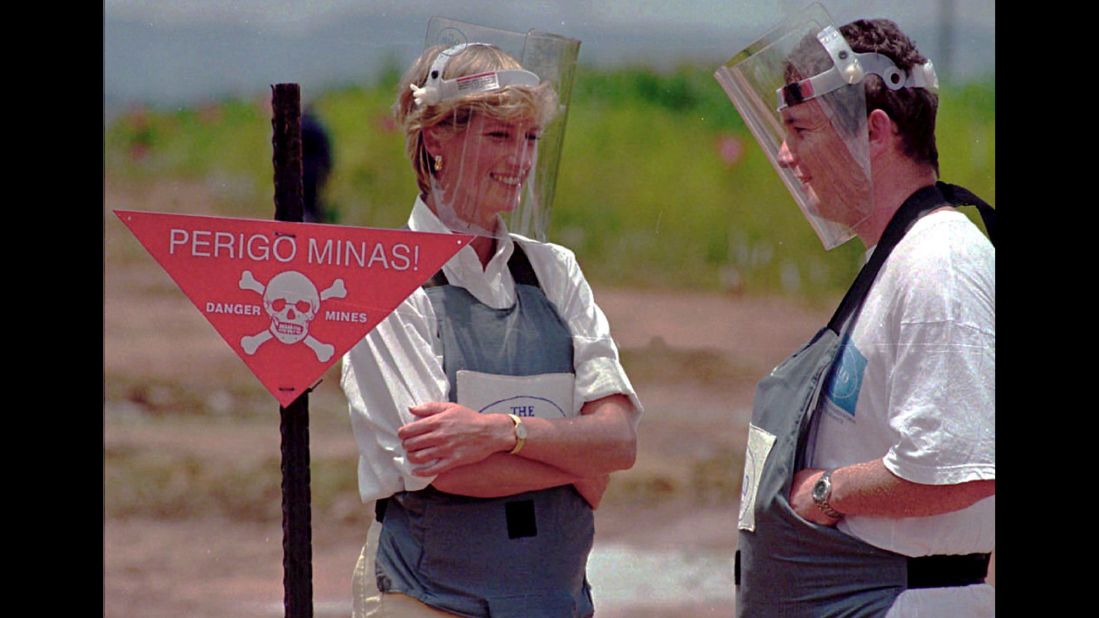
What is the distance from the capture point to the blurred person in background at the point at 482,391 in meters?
1.95

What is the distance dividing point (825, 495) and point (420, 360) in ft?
2.01

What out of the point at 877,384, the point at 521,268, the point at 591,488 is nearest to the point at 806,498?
the point at 877,384

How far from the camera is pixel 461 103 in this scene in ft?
6.45

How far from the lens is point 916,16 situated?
2160mm

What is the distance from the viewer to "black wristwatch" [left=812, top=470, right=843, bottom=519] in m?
1.82

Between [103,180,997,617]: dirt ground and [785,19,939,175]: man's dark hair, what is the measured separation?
3.57 feet

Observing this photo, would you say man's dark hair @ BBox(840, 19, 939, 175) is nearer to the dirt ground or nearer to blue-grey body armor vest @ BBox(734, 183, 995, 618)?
blue-grey body armor vest @ BBox(734, 183, 995, 618)

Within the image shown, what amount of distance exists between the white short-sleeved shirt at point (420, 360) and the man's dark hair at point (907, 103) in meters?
0.54

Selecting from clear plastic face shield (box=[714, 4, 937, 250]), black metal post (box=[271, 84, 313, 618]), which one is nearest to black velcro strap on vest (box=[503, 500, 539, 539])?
black metal post (box=[271, 84, 313, 618])

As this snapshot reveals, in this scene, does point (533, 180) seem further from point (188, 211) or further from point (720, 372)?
point (720, 372)

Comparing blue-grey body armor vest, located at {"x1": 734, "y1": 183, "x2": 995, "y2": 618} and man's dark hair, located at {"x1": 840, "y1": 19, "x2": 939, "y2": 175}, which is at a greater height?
man's dark hair, located at {"x1": 840, "y1": 19, "x2": 939, "y2": 175}

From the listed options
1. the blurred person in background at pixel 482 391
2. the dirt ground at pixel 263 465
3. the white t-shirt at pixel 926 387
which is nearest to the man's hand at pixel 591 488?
the blurred person in background at pixel 482 391

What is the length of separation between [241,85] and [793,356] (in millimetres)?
1039

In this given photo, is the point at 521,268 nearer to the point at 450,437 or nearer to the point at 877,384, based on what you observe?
the point at 450,437
